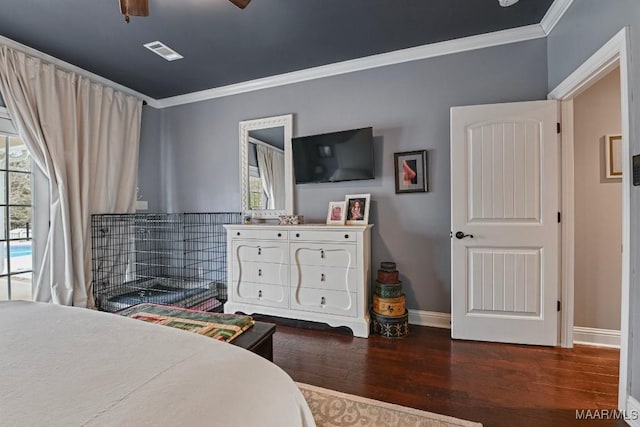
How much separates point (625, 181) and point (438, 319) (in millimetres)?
1722

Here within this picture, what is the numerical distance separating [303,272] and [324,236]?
0.40 meters

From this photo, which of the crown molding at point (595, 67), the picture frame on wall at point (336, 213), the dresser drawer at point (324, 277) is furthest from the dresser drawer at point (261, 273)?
the crown molding at point (595, 67)

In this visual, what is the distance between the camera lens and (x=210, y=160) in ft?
11.9

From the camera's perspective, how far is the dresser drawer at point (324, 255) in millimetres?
2549

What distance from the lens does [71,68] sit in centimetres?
294

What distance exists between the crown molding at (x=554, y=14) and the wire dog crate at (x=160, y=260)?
3.36 m

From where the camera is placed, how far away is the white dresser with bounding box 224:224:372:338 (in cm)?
254

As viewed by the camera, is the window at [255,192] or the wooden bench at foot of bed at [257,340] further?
the window at [255,192]

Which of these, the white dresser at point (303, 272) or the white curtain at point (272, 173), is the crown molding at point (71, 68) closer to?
the white curtain at point (272, 173)

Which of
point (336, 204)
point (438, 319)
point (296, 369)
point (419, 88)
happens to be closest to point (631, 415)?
point (438, 319)

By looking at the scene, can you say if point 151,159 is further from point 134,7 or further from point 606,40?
point 606,40

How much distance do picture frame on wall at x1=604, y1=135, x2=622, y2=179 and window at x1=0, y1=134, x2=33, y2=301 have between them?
197 inches

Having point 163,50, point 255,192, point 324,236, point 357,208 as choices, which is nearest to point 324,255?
point 324,236

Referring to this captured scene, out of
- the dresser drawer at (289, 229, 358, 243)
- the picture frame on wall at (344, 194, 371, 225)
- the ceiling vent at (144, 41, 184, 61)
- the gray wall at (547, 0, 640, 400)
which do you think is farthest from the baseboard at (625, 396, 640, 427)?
the ceiling vent at (144, 41, 184, 61)
